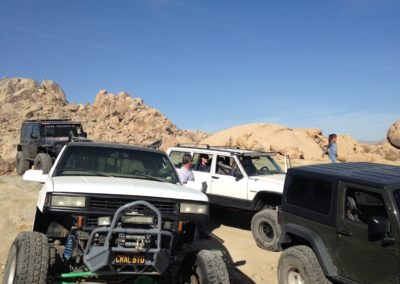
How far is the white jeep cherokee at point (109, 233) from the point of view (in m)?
3.81

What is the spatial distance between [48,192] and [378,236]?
→ 3266 millimetres

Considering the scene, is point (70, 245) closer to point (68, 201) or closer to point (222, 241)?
point (68, 201)

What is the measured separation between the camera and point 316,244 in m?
4.91

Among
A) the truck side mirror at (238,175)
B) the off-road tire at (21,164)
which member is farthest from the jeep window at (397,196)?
the off-road tire at (21,164)

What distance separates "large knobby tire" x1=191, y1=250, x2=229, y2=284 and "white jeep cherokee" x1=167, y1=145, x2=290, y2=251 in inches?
131

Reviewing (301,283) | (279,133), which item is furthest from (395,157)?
(301,283)

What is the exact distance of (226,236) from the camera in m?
8.23

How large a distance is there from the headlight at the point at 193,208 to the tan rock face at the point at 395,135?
33.2 metres

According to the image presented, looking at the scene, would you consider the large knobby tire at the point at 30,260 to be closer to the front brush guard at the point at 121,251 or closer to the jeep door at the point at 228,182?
the front brush guard at the point at 121,251

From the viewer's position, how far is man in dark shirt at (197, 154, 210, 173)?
9486mm

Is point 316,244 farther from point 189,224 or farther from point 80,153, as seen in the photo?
point 80,153

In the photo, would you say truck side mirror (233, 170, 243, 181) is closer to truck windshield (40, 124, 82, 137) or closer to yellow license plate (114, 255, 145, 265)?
yellow license plate (114, 255, 145, 265)

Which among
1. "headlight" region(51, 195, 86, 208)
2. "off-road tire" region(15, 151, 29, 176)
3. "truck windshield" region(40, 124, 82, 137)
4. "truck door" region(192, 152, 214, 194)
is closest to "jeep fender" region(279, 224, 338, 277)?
"headlight" region(51, 195, 86, 208)

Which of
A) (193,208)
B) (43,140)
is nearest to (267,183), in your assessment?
(193,208)
